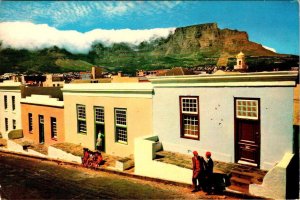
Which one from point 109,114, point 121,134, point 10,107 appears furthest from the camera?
point 10,107

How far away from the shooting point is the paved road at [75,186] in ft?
34.5

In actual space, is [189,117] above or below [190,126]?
above

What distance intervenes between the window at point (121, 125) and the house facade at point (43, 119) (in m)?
5.99

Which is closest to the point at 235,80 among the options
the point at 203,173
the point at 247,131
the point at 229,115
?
the point at 229,115

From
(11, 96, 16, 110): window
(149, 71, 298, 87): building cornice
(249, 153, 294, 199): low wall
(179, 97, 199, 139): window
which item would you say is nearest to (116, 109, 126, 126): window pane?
(149, 71, 298, 87): building cornice

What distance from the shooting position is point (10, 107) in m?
28.1

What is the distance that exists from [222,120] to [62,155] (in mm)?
11165

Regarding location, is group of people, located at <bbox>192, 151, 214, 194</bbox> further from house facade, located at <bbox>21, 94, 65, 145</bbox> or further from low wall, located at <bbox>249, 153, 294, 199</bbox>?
house facade, located at <bbox>21, 94, 65, 145</bbox>

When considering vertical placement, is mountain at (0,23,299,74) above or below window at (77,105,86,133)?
above

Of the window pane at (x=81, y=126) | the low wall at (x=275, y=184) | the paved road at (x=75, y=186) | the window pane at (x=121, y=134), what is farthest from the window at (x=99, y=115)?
the low wall at (x=275, y=184)

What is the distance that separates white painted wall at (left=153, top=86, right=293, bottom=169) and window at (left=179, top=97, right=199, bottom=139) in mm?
223

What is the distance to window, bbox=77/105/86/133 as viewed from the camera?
19003mm

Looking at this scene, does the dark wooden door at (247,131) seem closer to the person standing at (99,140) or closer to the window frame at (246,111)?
the window frame at (246,111)

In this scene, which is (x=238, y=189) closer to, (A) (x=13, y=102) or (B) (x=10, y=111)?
(A) (x=13, y=102)
